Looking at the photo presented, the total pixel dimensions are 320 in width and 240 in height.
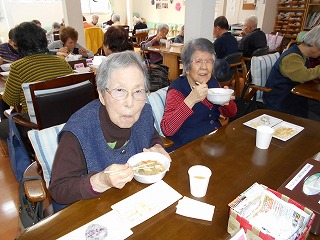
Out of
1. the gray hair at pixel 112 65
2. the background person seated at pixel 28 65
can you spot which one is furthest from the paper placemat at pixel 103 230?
the background person seated at pixel 28 65

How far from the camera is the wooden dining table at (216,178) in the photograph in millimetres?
789

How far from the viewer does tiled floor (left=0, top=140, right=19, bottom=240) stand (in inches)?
68.8

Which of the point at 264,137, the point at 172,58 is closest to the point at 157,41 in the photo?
the point at 172,58

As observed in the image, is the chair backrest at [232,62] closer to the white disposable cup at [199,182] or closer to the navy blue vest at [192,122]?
the navy blue vest at [192,122]

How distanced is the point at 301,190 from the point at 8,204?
207 cm

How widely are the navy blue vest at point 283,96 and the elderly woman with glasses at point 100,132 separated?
1.83m

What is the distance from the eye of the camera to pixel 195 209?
34.2 inches

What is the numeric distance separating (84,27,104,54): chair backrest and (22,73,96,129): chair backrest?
4.01 meters

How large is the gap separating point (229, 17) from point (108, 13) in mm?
5004

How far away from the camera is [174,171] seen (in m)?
1.08

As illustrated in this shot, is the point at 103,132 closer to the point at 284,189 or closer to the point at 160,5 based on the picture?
the point at 284,189

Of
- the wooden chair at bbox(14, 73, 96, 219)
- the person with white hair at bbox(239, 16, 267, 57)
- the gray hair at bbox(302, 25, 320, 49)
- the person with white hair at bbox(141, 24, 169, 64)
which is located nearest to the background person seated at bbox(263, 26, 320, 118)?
the gray hair at bbox(302, 25, 320, 49)

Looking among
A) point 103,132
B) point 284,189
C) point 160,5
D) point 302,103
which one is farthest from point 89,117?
point 160,5

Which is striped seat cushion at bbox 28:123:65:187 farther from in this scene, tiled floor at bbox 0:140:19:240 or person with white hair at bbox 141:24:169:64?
person with white hair at bbox 141:24:169:64
